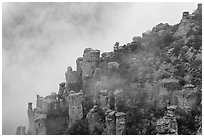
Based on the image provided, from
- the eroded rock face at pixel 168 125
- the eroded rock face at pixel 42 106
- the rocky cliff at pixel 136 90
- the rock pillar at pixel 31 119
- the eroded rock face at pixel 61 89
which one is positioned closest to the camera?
the eroded rock face at pixel 168 125

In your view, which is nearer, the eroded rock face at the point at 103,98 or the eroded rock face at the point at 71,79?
the eroded rock face at the point at 103,98

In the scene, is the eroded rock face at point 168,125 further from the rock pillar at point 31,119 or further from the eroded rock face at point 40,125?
the rock pillar at point 31,119

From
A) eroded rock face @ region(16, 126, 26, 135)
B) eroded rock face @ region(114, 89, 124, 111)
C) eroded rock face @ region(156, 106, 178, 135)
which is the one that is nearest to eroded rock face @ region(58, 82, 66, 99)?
eroded rock face @ region(16, 126, 26, 135)

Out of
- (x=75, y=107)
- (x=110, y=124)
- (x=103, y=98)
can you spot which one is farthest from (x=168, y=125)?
(x=75, y=107)

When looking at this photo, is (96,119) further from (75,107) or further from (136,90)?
(136,90)

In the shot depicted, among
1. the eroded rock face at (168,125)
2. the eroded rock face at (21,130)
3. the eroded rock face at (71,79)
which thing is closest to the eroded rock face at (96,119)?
the eroded rock face at (71,79)

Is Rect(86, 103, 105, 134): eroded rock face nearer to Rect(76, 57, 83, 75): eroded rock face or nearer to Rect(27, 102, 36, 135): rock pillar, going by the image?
Rect(27, 102, 36, 135): rock pillar

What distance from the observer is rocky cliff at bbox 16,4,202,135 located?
40938 mm

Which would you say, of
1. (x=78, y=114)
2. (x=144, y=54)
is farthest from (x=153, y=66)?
(x=78, y=114)

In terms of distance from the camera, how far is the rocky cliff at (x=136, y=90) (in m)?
40.9

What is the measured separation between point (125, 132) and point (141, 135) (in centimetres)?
164

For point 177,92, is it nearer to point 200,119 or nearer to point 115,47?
point 200,119

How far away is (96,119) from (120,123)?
6.96 ft

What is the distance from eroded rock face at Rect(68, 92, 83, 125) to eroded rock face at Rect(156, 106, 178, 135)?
5896mm
